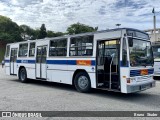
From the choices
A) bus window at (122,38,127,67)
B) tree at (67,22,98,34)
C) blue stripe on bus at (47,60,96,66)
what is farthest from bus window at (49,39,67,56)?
tree at (67,22,98,34)

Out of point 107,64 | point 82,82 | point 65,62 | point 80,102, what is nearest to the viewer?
point 80,102

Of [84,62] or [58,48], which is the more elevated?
[58,48]

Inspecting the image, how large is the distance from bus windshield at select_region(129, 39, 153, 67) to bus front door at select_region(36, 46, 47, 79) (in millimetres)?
5428

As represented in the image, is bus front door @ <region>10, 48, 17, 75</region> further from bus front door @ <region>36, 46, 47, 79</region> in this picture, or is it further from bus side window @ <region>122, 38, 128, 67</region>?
bus side window @ <region>122, 38, 128, 67</region>

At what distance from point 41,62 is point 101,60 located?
4257mm

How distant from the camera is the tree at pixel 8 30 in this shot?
51.0 m

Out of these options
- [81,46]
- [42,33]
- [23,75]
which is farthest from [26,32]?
[81,46]

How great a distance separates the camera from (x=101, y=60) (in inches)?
385

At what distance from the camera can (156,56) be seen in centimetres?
1531

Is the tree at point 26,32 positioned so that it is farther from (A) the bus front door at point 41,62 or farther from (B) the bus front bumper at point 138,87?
(B) the bus front bumper at point 138,87

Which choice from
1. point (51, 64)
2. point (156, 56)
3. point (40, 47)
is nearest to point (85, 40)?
point (51, 64)

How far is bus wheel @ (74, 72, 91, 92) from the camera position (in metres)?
9.98

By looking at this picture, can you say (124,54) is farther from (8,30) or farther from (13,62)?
(8,30)

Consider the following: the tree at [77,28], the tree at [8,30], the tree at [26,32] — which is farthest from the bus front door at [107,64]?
the tree at [77,28]
